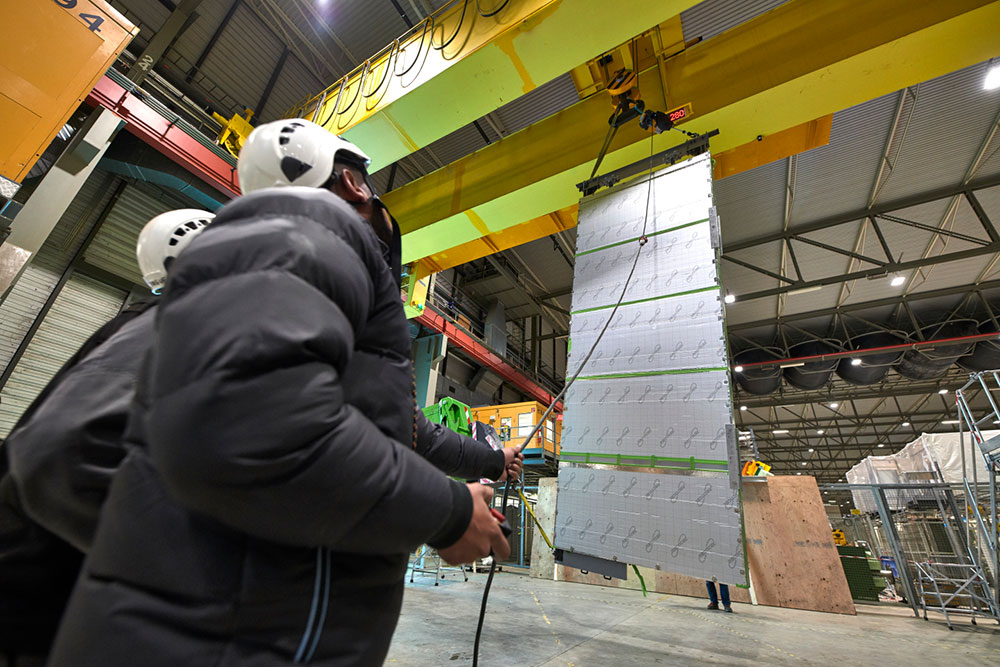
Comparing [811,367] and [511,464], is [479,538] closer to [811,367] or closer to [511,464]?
[511,464]

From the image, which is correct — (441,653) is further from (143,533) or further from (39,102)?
(39,102)

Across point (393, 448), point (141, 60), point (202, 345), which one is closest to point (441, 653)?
point (393, 448)

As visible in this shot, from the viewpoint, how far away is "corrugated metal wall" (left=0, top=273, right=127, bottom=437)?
16.8 feet

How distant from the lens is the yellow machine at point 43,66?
3305 mm

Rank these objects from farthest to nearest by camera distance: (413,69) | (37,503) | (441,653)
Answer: (413,69) < (441,653) < (37,503)

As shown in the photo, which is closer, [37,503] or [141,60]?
[37,503]

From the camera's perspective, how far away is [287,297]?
70cm

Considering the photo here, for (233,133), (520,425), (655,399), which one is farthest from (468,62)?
(520,425)

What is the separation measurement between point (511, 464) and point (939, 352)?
50.2 ft

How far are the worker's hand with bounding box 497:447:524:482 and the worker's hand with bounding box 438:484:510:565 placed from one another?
29.0 inches

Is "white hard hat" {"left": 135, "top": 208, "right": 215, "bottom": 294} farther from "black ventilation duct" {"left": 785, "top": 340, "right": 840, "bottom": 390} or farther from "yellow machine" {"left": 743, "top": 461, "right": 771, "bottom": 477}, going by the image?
"black ventilation duct" {"left": 785, "top": 340, "right": 840, "bottom": 390}

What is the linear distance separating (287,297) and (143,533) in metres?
0.44

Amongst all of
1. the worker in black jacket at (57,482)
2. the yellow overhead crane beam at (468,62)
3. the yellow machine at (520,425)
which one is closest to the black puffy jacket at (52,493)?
the worker in black jacket at (57,482)

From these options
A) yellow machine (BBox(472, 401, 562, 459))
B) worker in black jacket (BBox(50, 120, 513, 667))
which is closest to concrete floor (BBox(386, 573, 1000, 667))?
worker in black jacket (BBox(50, 120, 513, 667))
